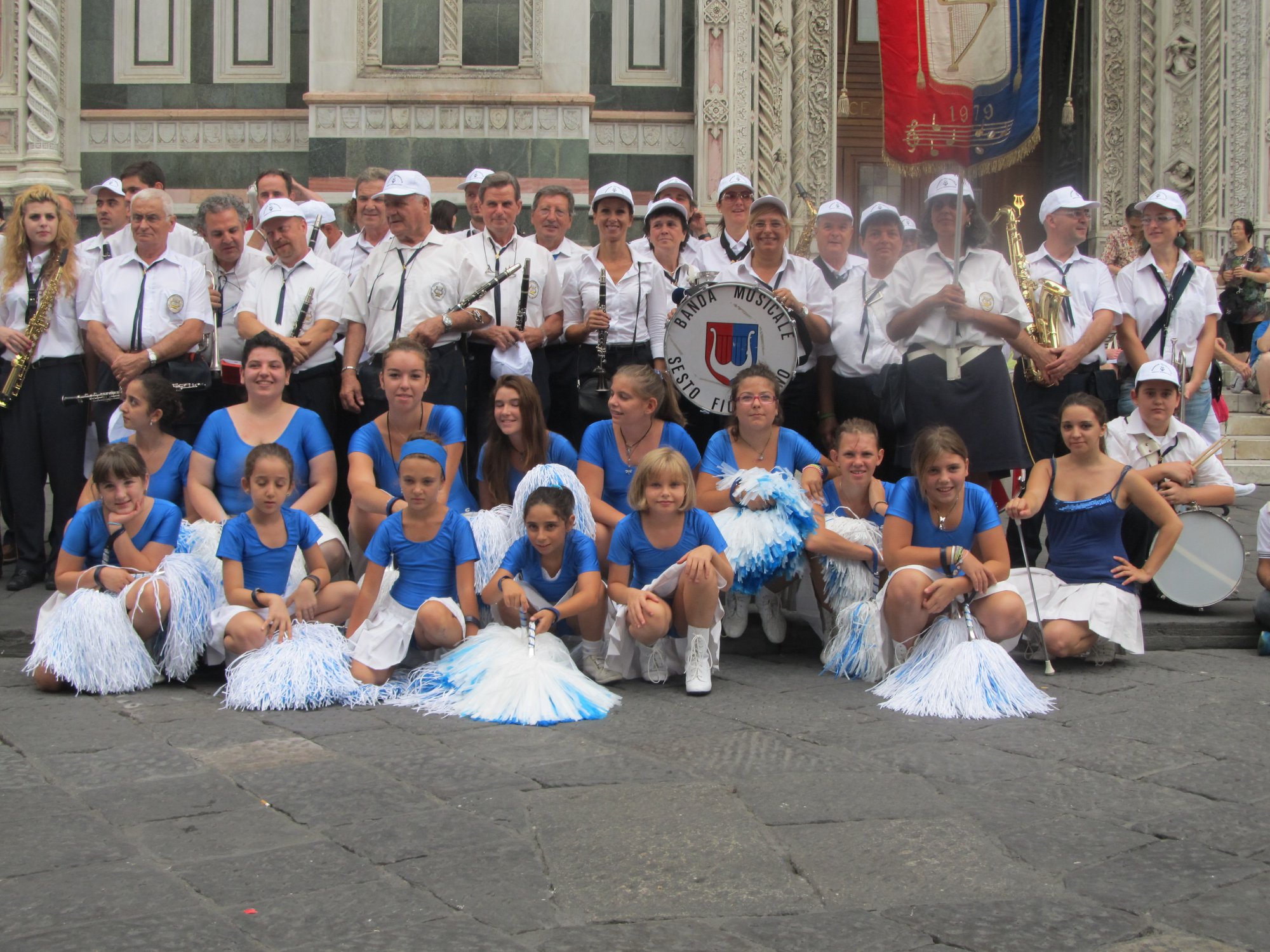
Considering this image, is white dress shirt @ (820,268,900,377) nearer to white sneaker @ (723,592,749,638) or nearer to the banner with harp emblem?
the banner with harp emblem

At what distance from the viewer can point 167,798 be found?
3.96m

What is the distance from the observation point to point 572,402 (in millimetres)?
7340

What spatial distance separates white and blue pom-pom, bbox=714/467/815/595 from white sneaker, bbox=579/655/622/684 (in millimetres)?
722

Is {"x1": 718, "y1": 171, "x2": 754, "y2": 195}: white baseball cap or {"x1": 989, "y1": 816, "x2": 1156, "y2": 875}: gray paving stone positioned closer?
{"x1": 989, "y1": 816, "x2": 1156, "y2": 875}: gray paving stone

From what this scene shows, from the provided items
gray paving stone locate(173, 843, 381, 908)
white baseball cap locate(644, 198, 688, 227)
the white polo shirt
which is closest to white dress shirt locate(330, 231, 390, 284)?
the white polo shirt

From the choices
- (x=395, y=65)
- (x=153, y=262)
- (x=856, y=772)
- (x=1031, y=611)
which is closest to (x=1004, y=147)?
(x=1031, y=611)

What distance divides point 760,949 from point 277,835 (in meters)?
1.38

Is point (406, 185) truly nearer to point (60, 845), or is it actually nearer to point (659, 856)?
point (60, 845)

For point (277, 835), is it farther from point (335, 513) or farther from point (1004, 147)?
point (1004, 147)

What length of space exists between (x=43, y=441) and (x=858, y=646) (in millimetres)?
4456

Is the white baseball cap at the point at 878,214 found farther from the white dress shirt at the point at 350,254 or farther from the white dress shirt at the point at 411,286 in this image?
the white dress shirt at the point at 350,254

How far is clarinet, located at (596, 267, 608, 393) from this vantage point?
6930 mm

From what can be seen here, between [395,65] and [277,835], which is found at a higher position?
[395,65]

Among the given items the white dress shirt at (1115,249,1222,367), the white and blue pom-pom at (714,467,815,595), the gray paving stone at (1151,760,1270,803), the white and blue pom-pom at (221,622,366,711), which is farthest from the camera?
the white dress shirt at (1115,249,1222,367)
